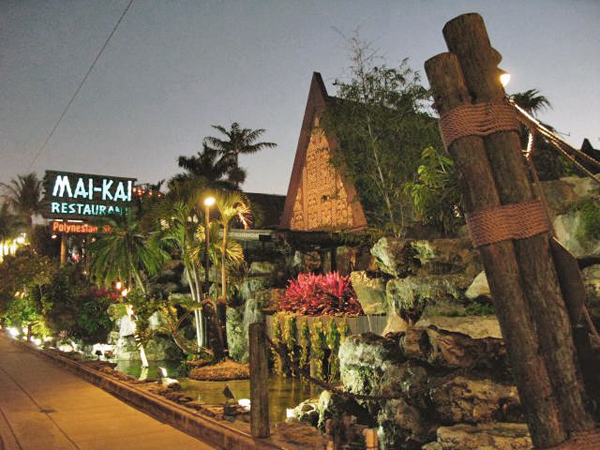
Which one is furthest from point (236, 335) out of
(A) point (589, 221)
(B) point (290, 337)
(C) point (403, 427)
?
(A) point (589, 221)

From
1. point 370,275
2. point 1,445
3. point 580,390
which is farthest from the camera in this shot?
point 370,275

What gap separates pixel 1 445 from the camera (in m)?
6.17

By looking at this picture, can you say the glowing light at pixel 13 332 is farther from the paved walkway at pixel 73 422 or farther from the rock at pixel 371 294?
the rock at pixel 371 294

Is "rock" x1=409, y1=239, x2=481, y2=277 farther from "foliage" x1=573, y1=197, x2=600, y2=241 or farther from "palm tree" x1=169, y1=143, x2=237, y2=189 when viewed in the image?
"palm tree" x1=169, y1=143, x2=237, y2=189

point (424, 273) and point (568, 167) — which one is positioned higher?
point (568, 167)

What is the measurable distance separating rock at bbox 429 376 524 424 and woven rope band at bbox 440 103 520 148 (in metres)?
4.39

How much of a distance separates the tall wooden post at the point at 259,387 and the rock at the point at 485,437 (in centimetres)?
200

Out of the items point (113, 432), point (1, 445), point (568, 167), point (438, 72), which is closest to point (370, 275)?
point (568, 167)

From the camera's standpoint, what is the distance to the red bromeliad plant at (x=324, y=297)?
46.0ft

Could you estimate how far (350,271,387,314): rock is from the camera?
41.8ft

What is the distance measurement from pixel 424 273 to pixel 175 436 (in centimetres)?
654

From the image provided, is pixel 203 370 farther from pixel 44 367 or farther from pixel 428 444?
pixel 428 444

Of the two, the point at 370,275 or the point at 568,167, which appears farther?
the point at 370,275

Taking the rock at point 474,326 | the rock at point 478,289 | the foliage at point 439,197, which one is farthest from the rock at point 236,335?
the rock at point 474,326
